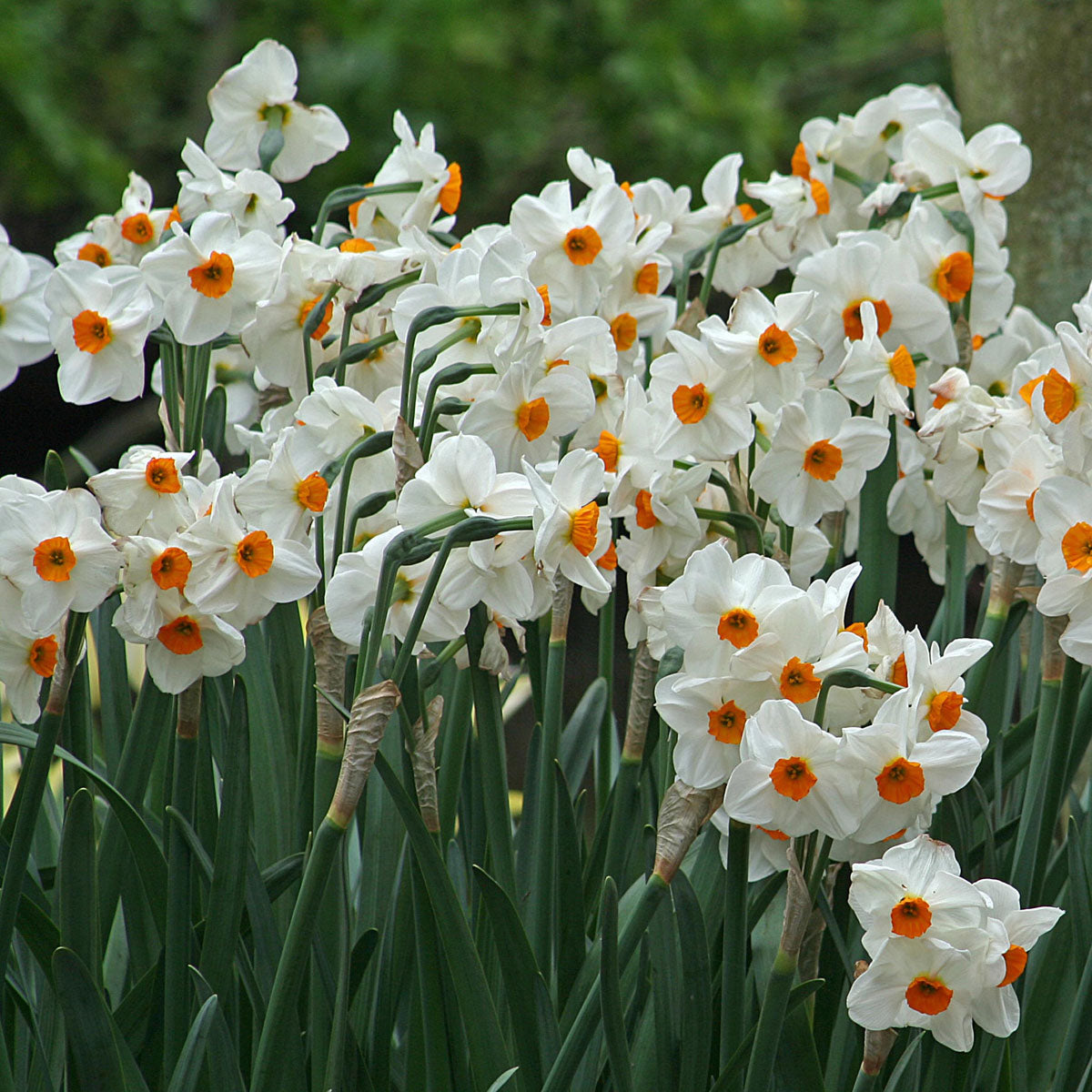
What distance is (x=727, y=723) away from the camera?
2.73 ft

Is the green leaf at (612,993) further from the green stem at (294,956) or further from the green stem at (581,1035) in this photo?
the green stem at (294,956)

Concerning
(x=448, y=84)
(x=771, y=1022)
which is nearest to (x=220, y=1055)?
(x=771, y=1022)

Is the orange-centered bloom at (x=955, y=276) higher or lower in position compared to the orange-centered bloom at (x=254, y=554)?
higher

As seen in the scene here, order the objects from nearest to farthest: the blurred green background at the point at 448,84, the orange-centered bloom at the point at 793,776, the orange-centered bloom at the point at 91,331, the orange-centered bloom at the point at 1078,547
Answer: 1. the orange-centered bloom at the point at 793,776
2. the orange-centered bloom at the point at 1078,547
3. the orange-centered bloom at the point at 91,331
4. the blurred green background at the point at 448,84

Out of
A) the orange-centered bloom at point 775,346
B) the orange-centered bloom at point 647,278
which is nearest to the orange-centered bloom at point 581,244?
the orange-centered bloom at point 647,278

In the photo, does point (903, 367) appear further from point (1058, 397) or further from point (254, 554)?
point (254, 554)

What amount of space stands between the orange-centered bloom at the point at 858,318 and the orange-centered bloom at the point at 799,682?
0.53 metres

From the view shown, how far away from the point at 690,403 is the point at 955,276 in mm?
Result: 415

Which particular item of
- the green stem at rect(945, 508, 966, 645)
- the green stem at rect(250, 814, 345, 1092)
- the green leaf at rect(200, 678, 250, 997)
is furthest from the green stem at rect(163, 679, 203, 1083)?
the green stem at rect(945, 508, 966, 645)

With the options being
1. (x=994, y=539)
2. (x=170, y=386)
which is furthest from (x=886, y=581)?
(x=170, y=386)

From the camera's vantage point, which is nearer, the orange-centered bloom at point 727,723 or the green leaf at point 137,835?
the orange-centered bloom at point 727,723

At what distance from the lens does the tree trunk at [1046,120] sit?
1.88 m

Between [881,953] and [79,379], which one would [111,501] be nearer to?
[79,379]

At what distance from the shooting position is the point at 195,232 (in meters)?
1.12
